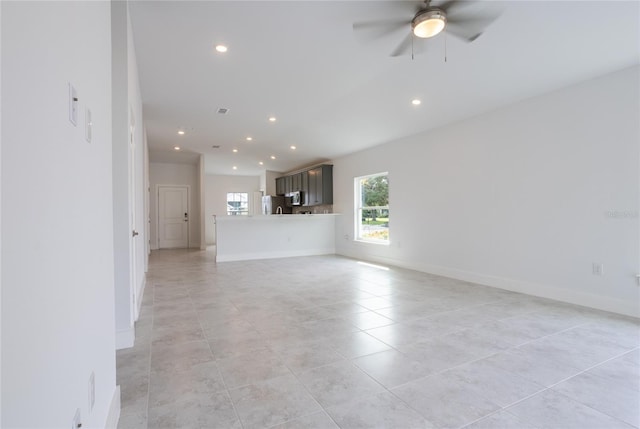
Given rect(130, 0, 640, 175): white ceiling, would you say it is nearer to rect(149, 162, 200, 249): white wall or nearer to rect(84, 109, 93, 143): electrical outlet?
rect(84, 109, 93, 143): electrical outlet

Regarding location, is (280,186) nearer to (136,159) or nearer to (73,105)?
(136,159)

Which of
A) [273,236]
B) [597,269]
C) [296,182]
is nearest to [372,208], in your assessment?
[273,236]

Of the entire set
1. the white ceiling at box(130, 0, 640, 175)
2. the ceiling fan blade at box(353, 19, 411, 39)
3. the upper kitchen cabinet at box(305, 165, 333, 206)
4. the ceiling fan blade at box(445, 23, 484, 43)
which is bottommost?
the upper kitchen cabinet at box(305, 165, 333, 206)

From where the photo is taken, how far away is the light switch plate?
0.98 meters

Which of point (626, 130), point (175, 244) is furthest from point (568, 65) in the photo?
point (175, 244)

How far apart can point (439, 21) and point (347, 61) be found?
1275mm

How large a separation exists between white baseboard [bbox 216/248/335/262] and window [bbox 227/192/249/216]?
5344 millimetres

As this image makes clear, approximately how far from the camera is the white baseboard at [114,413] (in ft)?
4.84

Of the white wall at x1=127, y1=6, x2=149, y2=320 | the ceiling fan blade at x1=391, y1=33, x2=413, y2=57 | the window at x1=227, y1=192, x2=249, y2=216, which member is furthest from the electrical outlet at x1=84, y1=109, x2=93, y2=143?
the window at x1=227, y1=192, x2=249, y2=216

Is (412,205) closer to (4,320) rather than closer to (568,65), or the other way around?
(568,65)

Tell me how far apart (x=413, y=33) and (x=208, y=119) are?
4025 mm

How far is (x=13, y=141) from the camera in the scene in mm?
632

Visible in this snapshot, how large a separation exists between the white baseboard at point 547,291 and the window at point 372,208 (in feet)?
5.09

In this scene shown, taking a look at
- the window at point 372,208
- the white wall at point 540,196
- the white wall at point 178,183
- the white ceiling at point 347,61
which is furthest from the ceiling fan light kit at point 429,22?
the white wall at point 178,183
